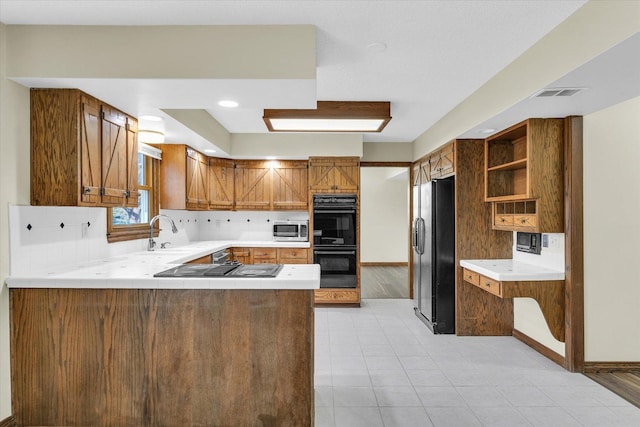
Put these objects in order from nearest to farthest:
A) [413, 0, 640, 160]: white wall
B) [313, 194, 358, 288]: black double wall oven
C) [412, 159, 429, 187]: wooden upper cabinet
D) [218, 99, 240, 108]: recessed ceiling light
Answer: [413, 0, 640, 160]: white wall
[218, 99, 240, 108]: recessed ceiling light
[412, 159, 429, 187]: wooden upper cabinet
[313, 194, 358, 288]: black double wall oven

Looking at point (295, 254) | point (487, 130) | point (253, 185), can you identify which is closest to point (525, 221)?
point (487, 130)

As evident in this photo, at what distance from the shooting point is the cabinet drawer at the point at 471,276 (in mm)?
3608

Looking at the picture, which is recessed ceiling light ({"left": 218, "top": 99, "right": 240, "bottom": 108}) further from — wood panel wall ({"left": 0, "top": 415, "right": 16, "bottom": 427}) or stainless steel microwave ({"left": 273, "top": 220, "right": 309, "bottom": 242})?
stainless steel microwave ({"left": 273, "top": 220, "right": 309, "bottom": 242})

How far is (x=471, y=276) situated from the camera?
376 cm

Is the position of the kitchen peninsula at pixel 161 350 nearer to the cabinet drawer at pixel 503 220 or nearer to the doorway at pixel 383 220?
the cabinet drawer at pixel 503 220

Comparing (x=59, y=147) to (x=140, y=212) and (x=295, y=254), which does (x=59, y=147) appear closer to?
(x=140, y=212)

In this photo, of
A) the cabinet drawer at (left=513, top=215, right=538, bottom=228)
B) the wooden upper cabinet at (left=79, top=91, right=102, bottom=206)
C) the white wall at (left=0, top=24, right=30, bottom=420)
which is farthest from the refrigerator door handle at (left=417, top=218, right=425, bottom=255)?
the white wall at (left=0, top=24, right=30, bottom=420)

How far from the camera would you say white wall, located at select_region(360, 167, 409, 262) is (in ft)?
30.7

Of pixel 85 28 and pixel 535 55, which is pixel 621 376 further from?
pixel 85 28

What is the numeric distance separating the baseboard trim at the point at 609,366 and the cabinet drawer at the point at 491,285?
91 centimetres

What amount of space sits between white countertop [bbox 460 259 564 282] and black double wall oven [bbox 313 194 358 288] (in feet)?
5.60

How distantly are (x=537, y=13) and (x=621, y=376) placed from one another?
2.92 m

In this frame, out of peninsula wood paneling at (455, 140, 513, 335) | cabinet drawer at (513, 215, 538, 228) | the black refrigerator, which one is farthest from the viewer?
the black refrigerator

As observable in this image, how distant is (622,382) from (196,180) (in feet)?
15.7
